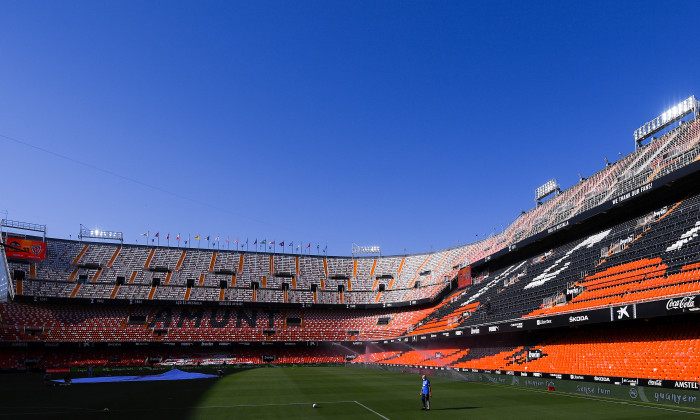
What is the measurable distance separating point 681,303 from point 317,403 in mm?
20357

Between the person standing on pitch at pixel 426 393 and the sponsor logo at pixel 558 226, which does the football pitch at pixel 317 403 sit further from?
the sponsor logo at pixel 558 226

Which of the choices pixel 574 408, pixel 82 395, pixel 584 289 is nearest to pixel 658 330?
pixel 584 289

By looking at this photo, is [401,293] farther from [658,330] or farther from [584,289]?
[658,330]

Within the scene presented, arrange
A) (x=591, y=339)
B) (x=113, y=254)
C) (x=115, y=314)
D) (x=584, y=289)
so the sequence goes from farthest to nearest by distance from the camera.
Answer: (x=113, y=254)
(x=115, y=314)
(x=584, y=289)
(x=591, y=339)

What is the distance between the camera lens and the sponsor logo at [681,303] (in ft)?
76.9

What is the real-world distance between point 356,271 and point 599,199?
5394 centimetres

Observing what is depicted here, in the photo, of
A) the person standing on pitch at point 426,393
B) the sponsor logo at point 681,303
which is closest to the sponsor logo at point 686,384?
the sponsor logo at point 681,303

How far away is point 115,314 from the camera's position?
71812 millimetres

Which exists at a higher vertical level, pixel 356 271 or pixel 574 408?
pixel 356 271

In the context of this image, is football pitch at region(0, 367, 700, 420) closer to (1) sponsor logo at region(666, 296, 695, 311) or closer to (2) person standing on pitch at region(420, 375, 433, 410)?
(2) person standing on pitch at region(420, 375, 433, 410)

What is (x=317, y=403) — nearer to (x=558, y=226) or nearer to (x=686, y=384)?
(x=686, y=384)

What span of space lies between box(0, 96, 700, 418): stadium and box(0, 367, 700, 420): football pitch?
0.60 meters

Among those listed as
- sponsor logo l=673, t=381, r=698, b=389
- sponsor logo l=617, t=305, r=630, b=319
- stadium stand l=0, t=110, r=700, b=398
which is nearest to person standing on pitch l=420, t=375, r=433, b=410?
sponsor logo l=673, t=381, r=698, b=389

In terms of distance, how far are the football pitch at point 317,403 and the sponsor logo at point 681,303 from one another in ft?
17.5
